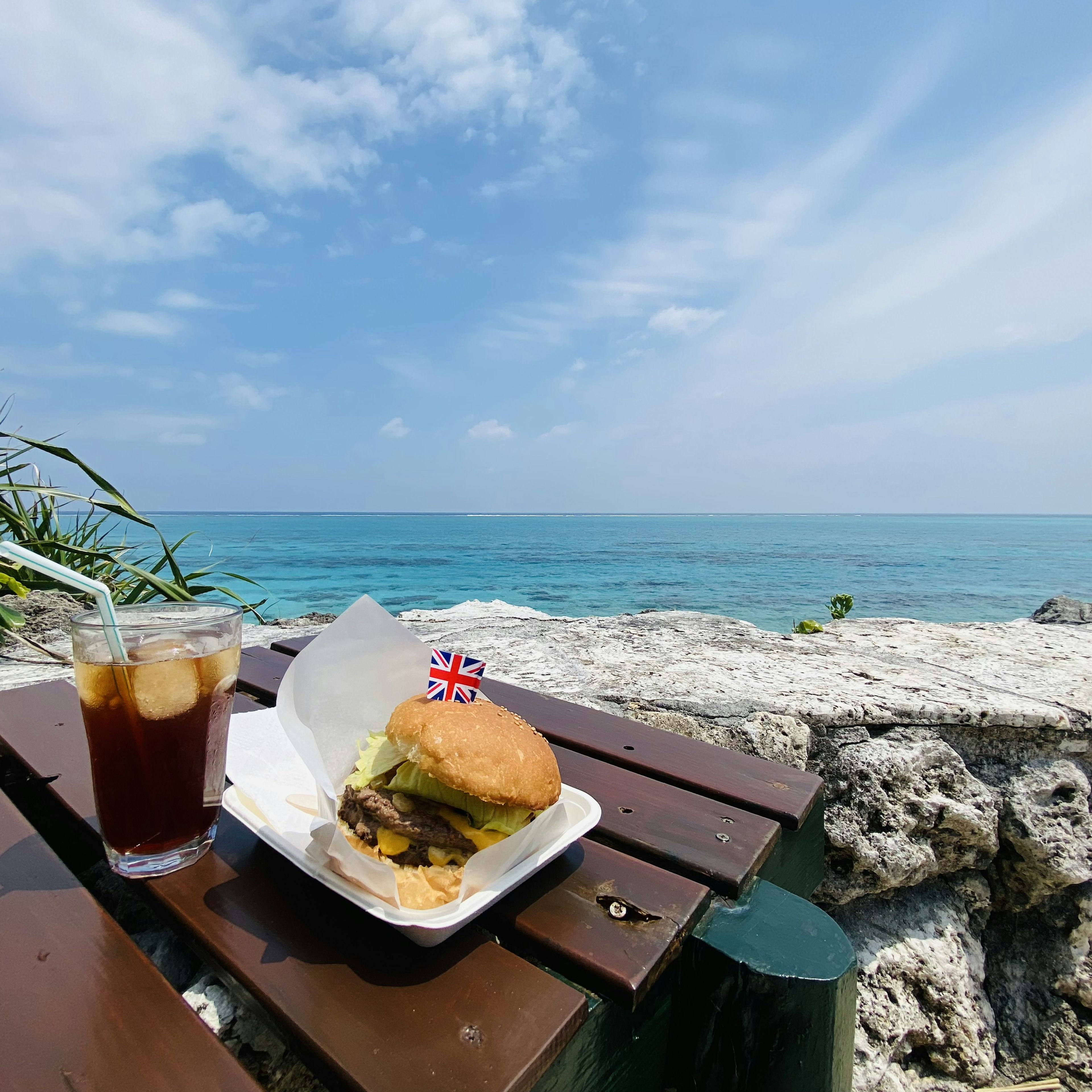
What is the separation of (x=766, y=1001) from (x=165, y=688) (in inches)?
42.6

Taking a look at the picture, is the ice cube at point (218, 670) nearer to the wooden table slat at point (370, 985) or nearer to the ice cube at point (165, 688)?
the ice cube at point (165, 688)

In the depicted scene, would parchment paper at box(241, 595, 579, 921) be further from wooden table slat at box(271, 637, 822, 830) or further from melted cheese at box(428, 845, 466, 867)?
wooden table slat at box(271, 637, 822, 830)

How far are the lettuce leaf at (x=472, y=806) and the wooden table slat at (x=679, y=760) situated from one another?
0.55m

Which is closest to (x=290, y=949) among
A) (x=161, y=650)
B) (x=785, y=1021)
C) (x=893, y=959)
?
(x=161, y=650)

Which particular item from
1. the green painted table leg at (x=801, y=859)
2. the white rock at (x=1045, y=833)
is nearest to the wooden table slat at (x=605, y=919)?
the green painted table leg at (x=801, y=859)

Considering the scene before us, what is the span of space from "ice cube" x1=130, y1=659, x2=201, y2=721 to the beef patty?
0.33m

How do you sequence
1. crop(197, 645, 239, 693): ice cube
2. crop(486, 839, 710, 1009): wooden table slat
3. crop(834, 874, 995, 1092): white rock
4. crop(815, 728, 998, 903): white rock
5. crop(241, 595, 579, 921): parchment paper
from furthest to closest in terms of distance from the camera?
crop(815, 728, 998, 903): white rock, crop(834, 874, 995, 1092): white rock, crop(197, 645, 239, 693): ice cube, crop(241, 595, 579, 921): parchment paper, crop(486, 839, 710, 1009): wooden table slat

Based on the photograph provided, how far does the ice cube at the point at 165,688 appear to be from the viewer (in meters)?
1.02

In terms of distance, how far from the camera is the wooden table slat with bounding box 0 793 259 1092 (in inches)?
26.5

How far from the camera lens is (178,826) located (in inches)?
42.0

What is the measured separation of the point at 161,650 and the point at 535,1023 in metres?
0.81

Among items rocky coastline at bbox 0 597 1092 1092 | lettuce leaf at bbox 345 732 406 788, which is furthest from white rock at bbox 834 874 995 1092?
lettuce leaf at bbox 345 732 406 788

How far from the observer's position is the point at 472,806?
1013 mm

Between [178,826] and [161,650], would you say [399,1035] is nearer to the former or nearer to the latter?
[178,826]
